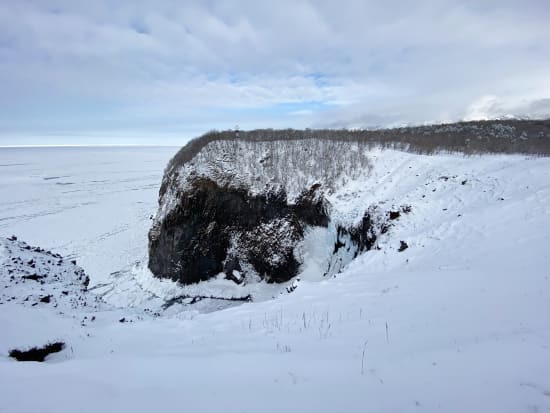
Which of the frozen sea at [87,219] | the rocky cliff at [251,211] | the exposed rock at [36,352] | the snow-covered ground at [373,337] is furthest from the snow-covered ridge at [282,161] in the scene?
the exposed rock at [36,352]

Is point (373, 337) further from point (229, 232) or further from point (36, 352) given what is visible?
point (229, 232)

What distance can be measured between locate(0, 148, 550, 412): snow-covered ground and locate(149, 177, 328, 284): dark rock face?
7490 mm

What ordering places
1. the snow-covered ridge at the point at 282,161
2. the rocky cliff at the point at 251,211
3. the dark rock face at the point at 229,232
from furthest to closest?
1. the snow-covered ridge at the point at 282,161
2. the dark rock face at the point at 229,232
3. the rocky cliff at the point at 251,211

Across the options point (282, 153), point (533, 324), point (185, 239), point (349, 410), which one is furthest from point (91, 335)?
point (282, 153)

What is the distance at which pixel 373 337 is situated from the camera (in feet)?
17.3

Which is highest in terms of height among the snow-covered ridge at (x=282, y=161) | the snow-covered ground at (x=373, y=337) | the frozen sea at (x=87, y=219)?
the snow-covered ridge at (x=282, y=161)

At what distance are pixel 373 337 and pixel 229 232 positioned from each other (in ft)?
53.8

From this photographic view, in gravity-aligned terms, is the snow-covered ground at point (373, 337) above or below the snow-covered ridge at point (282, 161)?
below

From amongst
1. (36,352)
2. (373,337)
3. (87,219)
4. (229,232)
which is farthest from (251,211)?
(87,219)

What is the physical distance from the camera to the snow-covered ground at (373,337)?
3.38 meters

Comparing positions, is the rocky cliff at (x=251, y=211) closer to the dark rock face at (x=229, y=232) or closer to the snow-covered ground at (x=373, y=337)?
the dark rock face at (x=229, y=232)

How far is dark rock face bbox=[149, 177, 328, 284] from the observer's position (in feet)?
65.4

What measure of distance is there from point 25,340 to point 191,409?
558 centimetres

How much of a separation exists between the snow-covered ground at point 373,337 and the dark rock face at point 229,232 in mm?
7490
